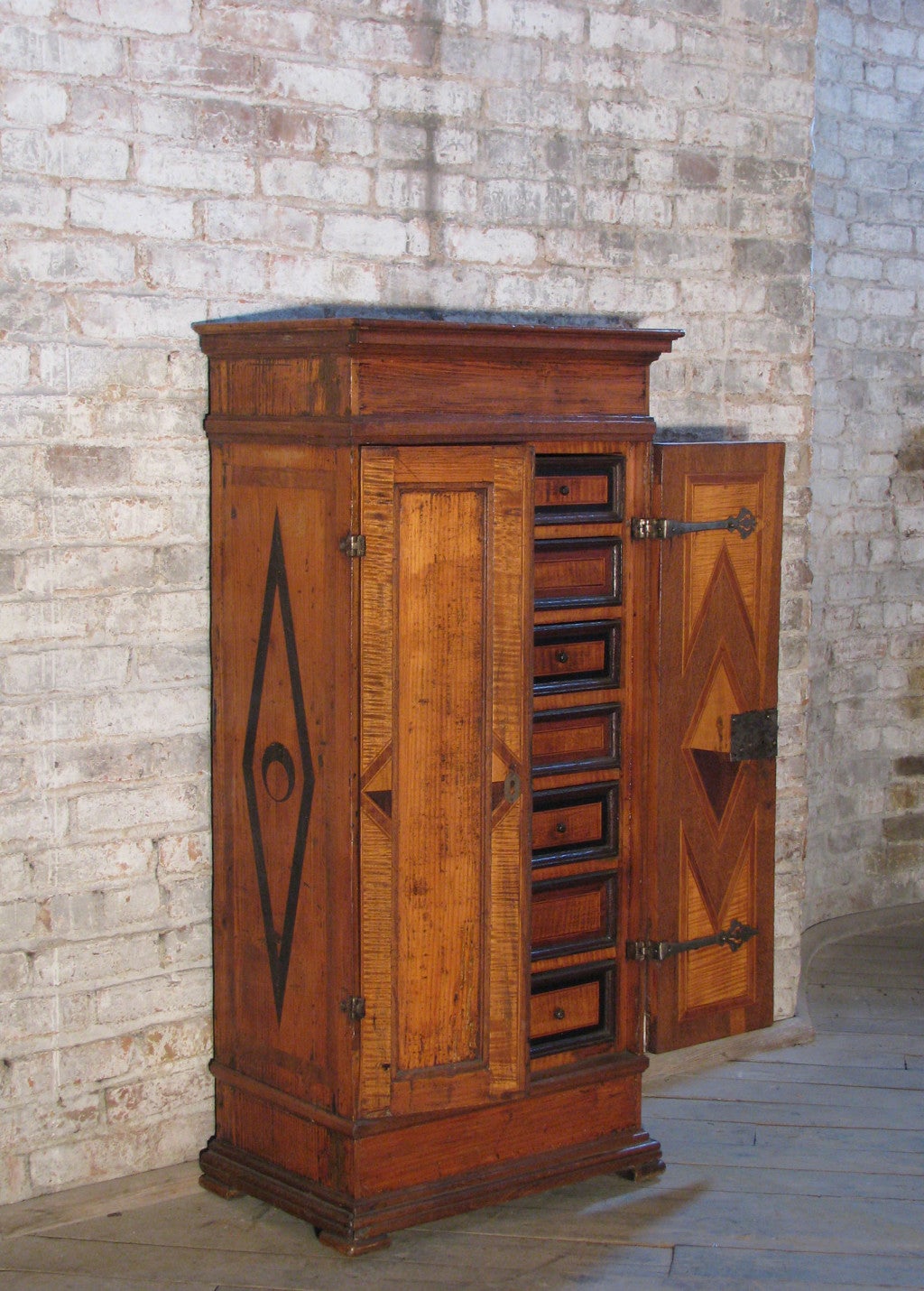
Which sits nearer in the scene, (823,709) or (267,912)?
(267,912)

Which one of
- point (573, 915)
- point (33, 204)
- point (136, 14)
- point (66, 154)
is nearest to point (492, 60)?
point (136, 14)

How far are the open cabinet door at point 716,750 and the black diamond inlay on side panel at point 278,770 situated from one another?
0.86 meters

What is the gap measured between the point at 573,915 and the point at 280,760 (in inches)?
30.3

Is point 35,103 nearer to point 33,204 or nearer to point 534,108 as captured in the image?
point 33,204

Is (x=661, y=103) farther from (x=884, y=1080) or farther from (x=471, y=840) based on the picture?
(x=884, y=1080)

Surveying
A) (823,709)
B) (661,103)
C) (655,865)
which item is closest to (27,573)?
(655,865)

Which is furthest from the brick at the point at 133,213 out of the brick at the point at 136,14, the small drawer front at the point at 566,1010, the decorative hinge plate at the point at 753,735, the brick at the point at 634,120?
the small drawer front at the point at 566,1010

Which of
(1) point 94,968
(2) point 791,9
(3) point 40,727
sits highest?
(2) point 791,9

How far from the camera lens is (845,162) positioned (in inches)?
225

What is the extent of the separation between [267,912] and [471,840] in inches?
19.6

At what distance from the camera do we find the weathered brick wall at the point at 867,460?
571 cm

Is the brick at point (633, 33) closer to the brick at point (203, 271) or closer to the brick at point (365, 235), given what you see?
the brick at point (365, 235)

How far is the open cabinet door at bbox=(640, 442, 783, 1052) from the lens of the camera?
3973 mm

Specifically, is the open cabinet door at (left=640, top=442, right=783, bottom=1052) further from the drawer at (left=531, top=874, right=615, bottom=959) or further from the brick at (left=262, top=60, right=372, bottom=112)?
the brick at (left=262, top=60, right=372, bottom=112)
